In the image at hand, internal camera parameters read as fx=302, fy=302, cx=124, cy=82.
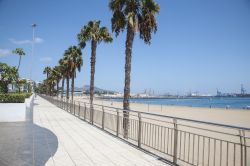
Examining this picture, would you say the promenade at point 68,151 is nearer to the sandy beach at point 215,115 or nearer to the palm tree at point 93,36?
the palm tree at point 93,36

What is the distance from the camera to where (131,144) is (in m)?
10.5

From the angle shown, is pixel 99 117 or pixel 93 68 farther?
pixel 93 68

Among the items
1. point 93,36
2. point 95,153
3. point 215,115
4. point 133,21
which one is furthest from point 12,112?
point 215,115

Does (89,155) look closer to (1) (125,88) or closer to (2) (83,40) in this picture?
(1) (125,88)

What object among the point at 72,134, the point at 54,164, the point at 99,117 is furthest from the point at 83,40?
the point at 54,164

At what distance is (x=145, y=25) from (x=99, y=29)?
510 inches

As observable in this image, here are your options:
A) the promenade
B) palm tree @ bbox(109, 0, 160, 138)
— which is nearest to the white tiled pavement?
the promenade

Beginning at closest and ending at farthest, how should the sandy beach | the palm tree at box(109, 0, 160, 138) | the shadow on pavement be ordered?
the shadow on pavement → the palm tree at box(109, 0, 160, 138) → the sandy beach

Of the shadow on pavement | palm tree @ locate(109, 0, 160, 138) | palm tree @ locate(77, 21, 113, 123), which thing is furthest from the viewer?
palm tree @ locate(77, 21, 113, 123)

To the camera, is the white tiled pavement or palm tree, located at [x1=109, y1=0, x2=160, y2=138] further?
palm tree, located at [x1=109, y1=0, x2=160, y2=138]

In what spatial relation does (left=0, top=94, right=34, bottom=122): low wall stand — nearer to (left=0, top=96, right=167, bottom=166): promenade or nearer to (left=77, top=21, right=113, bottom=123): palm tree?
(left=0, top=96, right=167, bottom=166): promenade

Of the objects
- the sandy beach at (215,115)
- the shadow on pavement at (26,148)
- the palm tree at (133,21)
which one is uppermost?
the palm tree at (133,21)

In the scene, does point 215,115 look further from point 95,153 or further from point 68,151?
point 68,151

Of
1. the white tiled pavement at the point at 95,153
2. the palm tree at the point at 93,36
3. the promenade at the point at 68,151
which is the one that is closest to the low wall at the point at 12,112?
the promenade at the point at 68,151
